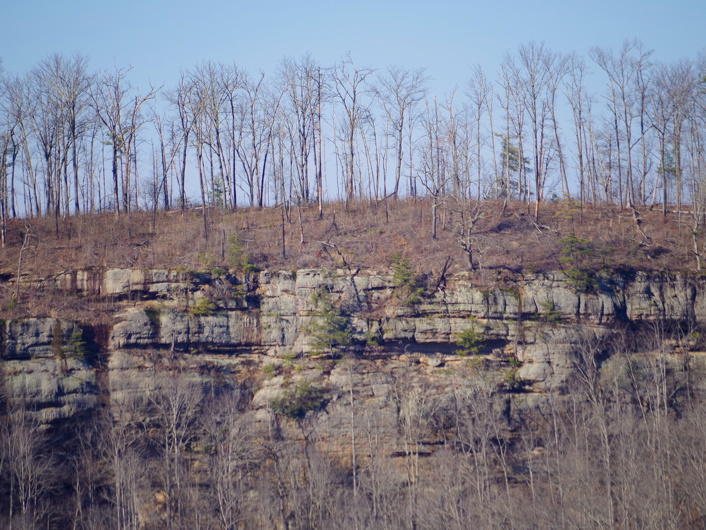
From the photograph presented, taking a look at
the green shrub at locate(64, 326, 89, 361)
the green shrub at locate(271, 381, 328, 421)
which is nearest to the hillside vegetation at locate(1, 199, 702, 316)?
the green shrub at locate(64, 326, 89, 361)

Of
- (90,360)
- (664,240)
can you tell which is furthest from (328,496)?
(664,240)

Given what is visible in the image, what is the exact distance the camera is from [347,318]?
99.7 feet

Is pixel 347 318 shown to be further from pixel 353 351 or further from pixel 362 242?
pixel 362 242

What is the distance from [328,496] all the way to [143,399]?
922 centimetres

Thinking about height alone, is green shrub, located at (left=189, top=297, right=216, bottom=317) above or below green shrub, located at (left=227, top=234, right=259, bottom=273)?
below

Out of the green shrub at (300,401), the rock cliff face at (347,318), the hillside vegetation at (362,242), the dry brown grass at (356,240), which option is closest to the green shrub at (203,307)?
the rock cliff face at (347,318)

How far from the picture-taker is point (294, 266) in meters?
32.6

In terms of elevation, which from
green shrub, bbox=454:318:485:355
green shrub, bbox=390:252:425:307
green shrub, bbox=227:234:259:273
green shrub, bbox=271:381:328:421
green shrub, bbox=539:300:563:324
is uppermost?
green shrub, bbox=227:234:259:273

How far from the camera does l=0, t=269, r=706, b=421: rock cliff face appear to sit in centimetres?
2911

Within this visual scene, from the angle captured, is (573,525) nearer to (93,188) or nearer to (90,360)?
(90,360)

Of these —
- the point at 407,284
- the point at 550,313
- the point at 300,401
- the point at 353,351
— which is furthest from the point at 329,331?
the point at 550,313

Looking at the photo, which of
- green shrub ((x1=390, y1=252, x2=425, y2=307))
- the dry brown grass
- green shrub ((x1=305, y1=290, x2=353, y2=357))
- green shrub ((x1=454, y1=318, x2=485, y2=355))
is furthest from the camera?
the dry brown grass

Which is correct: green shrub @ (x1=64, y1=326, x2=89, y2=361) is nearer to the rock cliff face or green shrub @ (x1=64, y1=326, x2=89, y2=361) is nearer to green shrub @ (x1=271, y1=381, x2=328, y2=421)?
the rock cliff face

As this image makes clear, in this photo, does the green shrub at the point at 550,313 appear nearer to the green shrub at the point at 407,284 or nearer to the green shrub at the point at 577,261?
the green shrub at the point at 577,261
